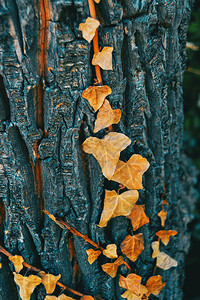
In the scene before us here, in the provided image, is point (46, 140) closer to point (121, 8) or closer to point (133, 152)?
point (133, 152)

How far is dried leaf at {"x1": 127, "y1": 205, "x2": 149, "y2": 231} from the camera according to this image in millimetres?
847

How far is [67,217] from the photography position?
0.80 metres

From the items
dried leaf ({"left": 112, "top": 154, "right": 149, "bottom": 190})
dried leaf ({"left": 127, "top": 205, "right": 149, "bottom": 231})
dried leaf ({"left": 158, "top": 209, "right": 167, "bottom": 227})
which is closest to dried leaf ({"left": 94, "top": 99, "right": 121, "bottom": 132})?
dried leaf ({"left": 112, "top": 154, "right": 149, "bottom": 190})

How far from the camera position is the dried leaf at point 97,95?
2.28ft

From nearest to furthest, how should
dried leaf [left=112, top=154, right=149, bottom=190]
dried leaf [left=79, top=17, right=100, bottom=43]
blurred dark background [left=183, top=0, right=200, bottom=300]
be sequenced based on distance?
dried leaf [left=79, top=17, right=100, bottom=43], dried leaf [left=112, top=154, right=149, bottom=190], blurred dark background [left=183, top=0, right=200, bottom=300]

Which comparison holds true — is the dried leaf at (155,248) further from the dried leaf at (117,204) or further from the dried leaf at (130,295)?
the dried leaf at (117,204)

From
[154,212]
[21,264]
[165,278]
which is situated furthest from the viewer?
[165,278]

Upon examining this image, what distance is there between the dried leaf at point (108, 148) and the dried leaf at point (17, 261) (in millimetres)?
351

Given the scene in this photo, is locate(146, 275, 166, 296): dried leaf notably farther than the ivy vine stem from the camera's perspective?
Yes

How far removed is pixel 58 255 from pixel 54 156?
31 centimetres

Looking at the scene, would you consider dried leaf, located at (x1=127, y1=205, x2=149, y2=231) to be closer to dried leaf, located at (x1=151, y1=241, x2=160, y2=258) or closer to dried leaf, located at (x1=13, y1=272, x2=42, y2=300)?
dried leaf, located at (x1=151, y1=241, x2=160, y2=258)

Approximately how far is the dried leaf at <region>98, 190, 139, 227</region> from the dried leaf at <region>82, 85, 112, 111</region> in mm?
251

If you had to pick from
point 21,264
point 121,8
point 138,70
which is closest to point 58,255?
point 21,264

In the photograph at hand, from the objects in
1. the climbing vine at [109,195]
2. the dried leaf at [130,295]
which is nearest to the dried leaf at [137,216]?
the climbing vine at [109,195]
